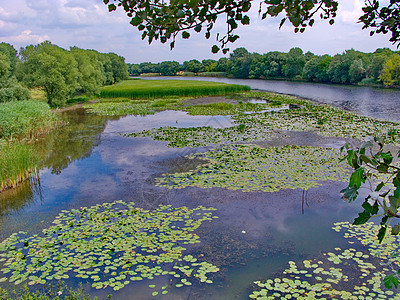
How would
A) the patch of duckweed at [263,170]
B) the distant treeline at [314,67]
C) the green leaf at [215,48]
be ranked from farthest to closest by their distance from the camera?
the distant treeline at [314,67] → the patch of duckweed at [263,170] → the green leaf at [215,48]

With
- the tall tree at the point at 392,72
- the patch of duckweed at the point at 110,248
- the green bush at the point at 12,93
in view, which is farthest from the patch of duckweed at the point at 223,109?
the tall tree at the point at 392,72

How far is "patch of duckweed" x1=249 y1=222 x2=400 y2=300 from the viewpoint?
6270 mm

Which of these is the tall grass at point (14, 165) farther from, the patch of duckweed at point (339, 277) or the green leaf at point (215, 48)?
the green leaf at point (215, 48)

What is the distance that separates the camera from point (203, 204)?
10.7 meters

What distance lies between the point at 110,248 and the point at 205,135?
45.4 ft

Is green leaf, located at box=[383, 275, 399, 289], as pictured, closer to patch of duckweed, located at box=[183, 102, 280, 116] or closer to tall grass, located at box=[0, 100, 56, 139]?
tall grass, located at box=[0, 100, 56, 139]

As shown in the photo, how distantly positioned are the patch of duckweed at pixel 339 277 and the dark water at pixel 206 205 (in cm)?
31

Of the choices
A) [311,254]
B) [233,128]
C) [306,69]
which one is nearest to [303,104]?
[233,128]

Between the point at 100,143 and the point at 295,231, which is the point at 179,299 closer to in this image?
the point at 295,231

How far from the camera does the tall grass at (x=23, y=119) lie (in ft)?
60.1

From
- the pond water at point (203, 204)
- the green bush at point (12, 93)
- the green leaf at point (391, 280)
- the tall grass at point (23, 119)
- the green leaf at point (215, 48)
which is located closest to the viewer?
the green leaf at point (391, 280)

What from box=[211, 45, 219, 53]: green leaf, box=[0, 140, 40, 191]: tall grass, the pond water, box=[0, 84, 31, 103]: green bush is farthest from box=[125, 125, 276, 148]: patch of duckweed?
box=[211, 45, 219, 53]: green leaf

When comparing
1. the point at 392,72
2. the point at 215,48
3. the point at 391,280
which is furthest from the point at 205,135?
the point at 392,72

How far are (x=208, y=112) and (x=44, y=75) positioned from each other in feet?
60.2
